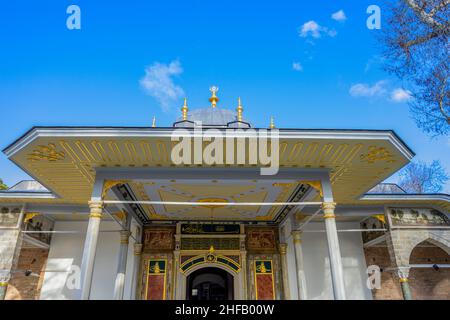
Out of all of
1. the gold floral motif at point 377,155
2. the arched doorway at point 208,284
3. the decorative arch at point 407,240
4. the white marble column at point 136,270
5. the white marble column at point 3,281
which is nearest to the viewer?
the gold floral motif at point 377,155

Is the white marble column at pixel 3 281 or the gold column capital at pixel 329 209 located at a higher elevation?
the gold column capital at pixel 329 209

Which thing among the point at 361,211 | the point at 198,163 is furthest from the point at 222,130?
the point at 361,211

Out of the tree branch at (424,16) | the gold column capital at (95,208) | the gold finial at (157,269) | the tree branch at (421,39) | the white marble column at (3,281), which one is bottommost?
the white marble column at (3,281)

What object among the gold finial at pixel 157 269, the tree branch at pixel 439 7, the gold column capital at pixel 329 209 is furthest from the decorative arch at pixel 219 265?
the tree branch at pixel 439 7

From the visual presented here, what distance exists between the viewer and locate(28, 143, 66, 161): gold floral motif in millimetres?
5527

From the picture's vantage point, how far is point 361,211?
9.16 meters

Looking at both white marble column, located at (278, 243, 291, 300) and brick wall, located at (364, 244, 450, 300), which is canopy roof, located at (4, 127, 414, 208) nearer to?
white marble column, located at (278, 243, 291, 300)

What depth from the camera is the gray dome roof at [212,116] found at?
10820 mm

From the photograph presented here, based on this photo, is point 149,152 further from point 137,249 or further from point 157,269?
point 157,269

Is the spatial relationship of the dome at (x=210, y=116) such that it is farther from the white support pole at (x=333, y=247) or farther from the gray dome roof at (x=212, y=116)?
the white support pole at (x=333, y=247)

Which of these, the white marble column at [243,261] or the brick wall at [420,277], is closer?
the white marble column at [243,261]

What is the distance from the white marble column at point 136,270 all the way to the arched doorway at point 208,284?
2.92 m

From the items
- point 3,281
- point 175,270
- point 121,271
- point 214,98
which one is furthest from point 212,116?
point 3,281

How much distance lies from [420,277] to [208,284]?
7.72 m
